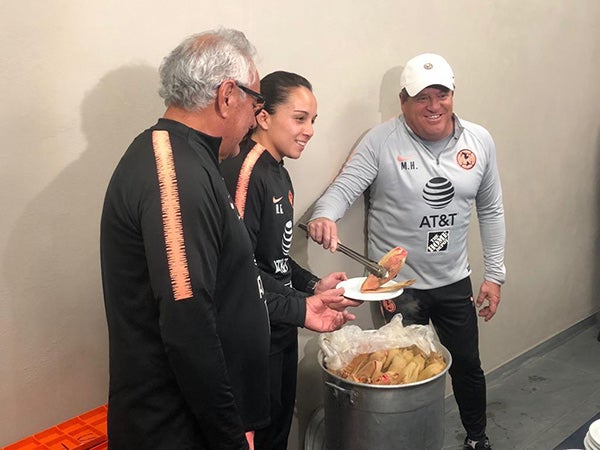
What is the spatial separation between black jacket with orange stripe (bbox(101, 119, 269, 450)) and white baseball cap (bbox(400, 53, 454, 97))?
1.19 m

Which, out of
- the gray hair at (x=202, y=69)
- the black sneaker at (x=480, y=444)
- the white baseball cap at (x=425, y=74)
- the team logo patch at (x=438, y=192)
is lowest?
the black sneaker at (x=480, y=444)

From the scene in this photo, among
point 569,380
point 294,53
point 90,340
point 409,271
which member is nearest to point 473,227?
point 409,271

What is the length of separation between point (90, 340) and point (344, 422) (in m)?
0.87

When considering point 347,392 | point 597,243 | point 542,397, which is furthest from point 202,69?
point 597,243

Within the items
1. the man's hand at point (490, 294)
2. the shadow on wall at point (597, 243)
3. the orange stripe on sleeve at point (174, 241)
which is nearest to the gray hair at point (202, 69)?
the orange stripe on sleeve at point (174, 241)

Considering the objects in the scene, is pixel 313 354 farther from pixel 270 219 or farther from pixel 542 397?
pixel 542 397

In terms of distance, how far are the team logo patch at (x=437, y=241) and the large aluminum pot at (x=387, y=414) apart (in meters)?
0.56

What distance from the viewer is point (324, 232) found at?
2061mm

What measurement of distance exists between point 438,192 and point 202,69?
1328mm

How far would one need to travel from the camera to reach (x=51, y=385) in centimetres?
159

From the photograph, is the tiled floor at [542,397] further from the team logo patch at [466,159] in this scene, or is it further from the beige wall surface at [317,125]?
the team logo patch at [466,159]

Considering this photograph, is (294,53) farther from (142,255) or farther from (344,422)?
(344,422)

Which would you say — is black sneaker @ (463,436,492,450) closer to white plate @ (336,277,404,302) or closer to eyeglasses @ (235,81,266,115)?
white plate @ (336,277,404,302)

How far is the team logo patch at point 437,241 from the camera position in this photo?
2.35 meters
